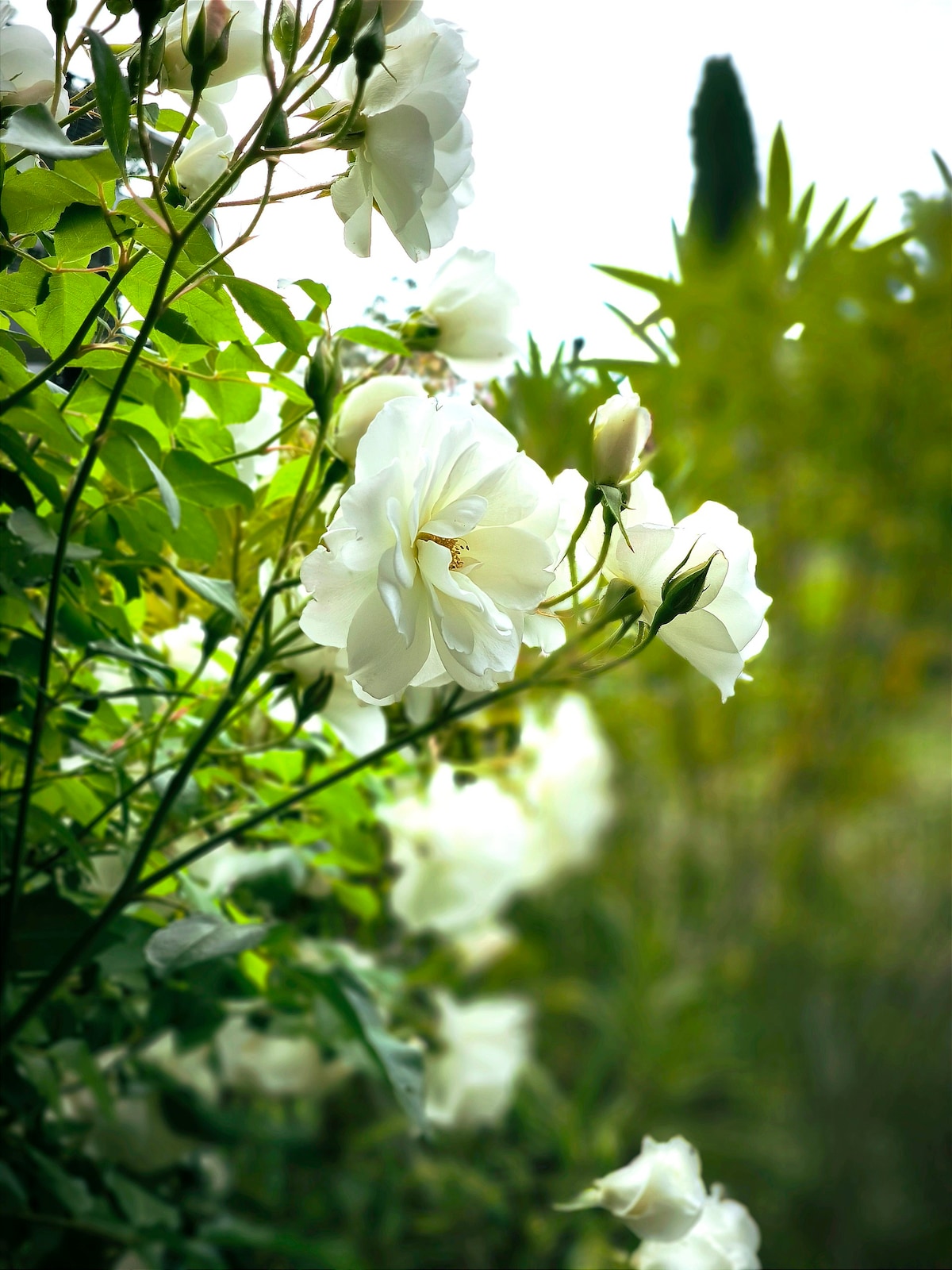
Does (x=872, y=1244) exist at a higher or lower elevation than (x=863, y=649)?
lower

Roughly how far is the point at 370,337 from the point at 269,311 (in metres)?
0.05

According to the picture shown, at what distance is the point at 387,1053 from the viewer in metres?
0.32

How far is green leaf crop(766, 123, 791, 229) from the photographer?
53 centimetres

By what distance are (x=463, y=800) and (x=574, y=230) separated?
0.39 meters

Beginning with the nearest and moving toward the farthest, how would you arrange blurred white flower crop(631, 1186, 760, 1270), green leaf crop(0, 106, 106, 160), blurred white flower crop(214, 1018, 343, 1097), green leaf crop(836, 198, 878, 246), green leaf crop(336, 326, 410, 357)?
Answer: green leaf crop(0, 106, 106, 160) < green leaf crop(336, 326, 410, 357) < blurred white flower crop(631, 1186, 760, 1270) < green leaf crop(836, 198, 878, 246) < blurred white flower crop(214, 1018, 343, 1097)

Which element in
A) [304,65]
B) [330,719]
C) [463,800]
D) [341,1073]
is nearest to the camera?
[304,65]

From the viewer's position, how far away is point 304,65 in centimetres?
19

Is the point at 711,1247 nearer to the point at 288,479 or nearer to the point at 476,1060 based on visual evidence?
the point at 476,1060

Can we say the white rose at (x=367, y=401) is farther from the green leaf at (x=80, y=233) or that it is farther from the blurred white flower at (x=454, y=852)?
the blurred white flower at (x=454, y=852)

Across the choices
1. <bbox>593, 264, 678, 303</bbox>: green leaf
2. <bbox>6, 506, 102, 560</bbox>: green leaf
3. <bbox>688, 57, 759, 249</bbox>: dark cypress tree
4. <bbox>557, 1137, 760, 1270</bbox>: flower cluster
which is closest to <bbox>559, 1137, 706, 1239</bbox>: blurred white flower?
<bbox>557, 1137, 760, 1270</bbox>: flower cluster

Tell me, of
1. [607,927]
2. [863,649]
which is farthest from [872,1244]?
[863,649]

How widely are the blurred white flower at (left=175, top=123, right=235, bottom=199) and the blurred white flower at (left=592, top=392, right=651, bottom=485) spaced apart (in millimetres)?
131

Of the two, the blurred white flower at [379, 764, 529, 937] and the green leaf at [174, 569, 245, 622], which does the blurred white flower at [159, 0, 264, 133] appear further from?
the blurred white flower at [379, 764, 529, 937]

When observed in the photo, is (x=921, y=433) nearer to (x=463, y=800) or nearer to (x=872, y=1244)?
(x=463, y=800)
